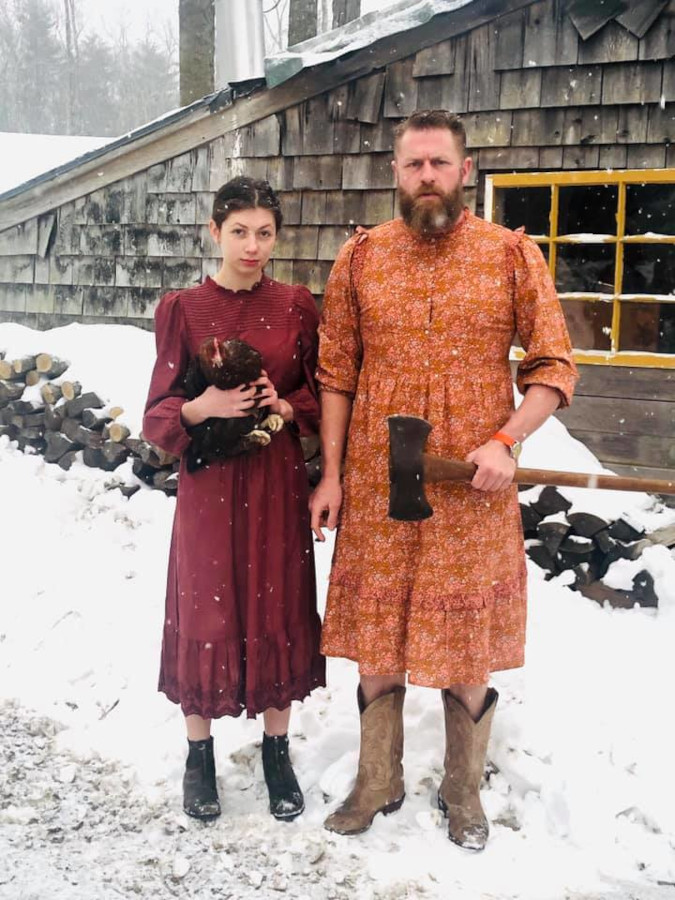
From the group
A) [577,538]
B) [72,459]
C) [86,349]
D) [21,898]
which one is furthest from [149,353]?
[21,898]

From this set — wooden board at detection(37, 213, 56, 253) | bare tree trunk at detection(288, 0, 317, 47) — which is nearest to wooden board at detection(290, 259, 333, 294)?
wooden board at detection(37, 213, 56, 253)

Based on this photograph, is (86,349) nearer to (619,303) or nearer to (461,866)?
(619,303)

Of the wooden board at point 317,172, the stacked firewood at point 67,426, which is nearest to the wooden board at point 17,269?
the stacked firewood at point 67,426

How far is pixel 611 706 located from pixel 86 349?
14.4ft

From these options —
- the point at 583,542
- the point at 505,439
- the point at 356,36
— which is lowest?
the point at 583,542

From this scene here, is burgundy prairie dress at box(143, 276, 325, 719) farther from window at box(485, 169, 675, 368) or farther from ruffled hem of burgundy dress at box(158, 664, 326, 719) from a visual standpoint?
window at box(485, 169, 675, 368)

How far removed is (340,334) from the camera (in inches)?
109

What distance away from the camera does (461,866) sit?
2.62 m

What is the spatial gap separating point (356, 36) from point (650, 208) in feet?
6.85

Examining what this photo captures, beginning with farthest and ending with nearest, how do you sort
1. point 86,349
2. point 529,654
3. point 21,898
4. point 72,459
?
1. point 86,349
2. point 72,459
3. point 529,654
4. point 21,898

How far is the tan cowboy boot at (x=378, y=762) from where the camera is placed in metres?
2.81

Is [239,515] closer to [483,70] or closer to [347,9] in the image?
[483,70]

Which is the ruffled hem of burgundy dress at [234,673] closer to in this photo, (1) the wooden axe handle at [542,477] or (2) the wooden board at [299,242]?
(1) the wooden axe handle at [542,477]

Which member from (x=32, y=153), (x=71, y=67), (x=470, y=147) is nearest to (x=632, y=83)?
(x=470, y=147)
